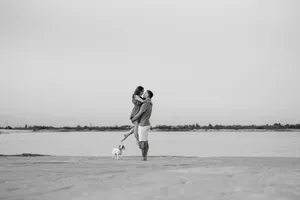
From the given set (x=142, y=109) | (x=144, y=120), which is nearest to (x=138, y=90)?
(x=142, y=109)

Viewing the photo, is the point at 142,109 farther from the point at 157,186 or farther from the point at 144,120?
the point at 157,186

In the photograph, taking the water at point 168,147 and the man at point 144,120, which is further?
the water at point 168,147

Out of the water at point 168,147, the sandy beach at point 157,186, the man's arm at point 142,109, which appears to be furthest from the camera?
the water at point 168,147

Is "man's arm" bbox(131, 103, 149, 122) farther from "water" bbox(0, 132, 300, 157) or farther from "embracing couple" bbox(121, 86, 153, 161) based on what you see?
"water" bbox(0, 132, 300, 157)

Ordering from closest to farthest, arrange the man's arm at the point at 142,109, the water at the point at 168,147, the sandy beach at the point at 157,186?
the sandy beach at the point at 157,186 → the man's arm at the point at 142,109 → the water at the point at 168,147

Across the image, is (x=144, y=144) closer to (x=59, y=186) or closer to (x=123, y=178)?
(x=123, y=178)

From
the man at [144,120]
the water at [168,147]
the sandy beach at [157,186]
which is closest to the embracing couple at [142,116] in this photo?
the man at [144,120]

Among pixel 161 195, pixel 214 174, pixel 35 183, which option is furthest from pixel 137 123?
pixel 161 195

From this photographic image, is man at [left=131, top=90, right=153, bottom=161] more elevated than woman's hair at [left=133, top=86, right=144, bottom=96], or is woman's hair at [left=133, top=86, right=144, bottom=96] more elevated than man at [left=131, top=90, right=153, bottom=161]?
woman's hair at [left=133, top=86, right=144, bottom=96]

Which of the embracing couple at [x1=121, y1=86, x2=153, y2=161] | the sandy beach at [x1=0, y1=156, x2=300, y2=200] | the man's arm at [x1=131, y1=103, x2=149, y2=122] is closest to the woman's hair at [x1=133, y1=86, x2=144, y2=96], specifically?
the embracing couple at [x1=121, y1=86, x2=153, y2=161]

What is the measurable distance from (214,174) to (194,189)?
1.31 meters

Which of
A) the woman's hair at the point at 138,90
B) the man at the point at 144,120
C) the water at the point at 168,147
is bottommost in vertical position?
the water at the point at 168,147

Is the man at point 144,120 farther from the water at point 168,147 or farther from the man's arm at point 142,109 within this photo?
the water at point 168,147

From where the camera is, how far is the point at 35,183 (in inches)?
193
